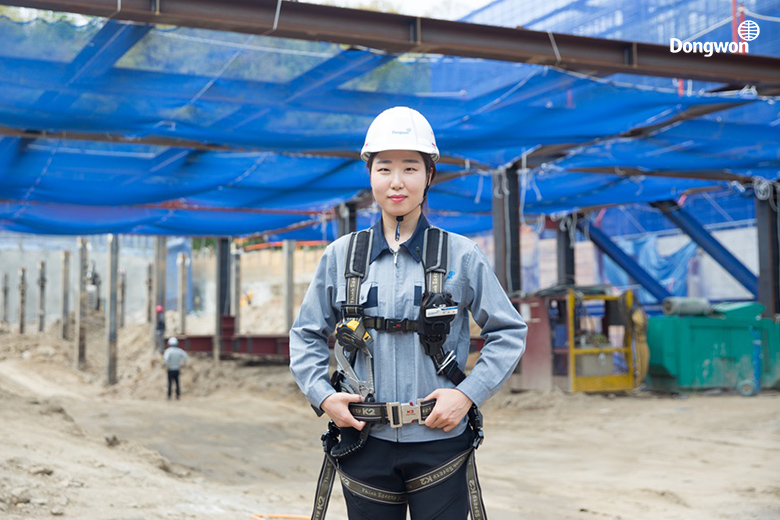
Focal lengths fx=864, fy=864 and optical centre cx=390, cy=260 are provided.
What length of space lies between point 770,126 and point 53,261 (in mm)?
34925

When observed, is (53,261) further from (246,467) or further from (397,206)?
(397,206)

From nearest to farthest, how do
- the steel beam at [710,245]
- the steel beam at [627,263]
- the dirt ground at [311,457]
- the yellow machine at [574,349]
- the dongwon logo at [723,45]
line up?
1. the dirt ground at [311,457]
2. the dongwon logo at [723,45]
3. the yellow machine at [574,349]
4. the steel beam at [710,245]
5. the steel beam at [627,263]

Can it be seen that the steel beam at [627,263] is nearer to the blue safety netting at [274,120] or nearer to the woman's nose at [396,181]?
the blue safety netting at [274,120]

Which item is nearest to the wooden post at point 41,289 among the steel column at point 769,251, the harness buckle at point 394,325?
the steel column at point 769,251

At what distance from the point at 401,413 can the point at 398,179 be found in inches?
27.1

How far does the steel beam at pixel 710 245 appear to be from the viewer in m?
17.2

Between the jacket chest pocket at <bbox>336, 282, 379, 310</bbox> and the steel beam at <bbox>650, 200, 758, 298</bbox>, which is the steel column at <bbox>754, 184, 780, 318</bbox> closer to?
the steel beam at <bbox>650, 200, 758, 298</bbox>

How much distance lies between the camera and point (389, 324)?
8.19 ft

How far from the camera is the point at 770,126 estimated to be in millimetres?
10703

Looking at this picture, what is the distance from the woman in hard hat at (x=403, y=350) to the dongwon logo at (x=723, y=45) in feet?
23.5

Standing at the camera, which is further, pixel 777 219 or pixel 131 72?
pixel 777 219

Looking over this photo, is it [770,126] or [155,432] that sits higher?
[770,126]

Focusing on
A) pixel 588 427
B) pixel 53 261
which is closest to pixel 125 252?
pixel 53 261

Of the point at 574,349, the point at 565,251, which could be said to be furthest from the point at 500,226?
the point at 565,251
